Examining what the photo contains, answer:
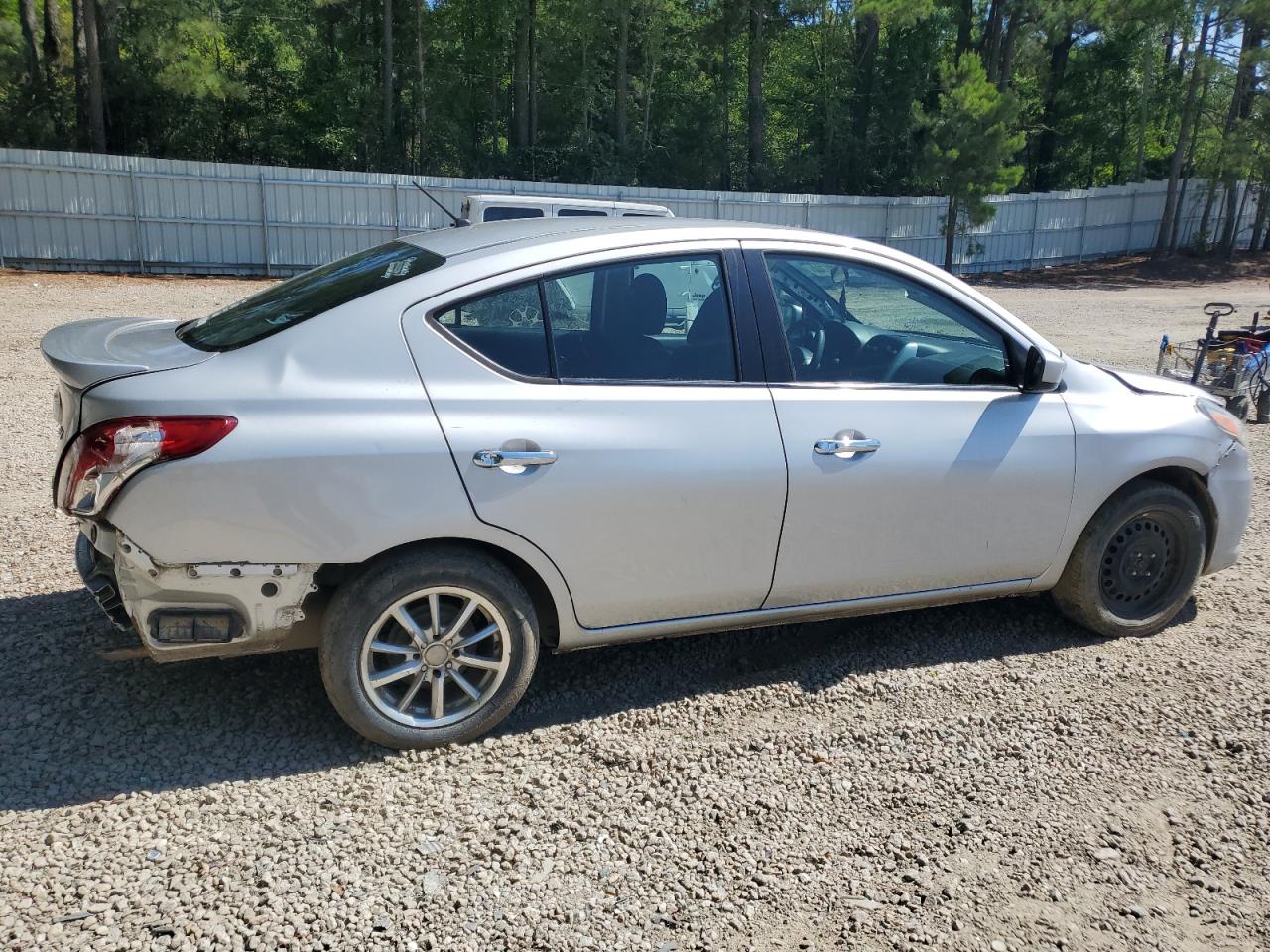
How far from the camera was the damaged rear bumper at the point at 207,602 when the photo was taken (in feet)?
10.8

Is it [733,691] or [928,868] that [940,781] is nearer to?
[928,868]

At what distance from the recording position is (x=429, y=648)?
11.6ft

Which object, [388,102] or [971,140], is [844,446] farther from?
[388,102]

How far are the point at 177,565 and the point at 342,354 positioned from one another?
82 cm

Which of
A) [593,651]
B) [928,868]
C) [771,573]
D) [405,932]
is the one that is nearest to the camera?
[405,932]

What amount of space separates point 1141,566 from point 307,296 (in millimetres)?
3697

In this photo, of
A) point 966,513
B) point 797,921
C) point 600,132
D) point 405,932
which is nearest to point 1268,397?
point 966,513

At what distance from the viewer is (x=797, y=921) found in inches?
115

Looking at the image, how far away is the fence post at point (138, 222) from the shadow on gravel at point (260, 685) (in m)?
20.4

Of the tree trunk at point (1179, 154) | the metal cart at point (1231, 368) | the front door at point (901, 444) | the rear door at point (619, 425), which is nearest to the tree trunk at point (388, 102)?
the tree trunk at point (1179, 154)

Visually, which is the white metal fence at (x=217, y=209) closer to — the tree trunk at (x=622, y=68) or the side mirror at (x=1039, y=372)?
the tree trunk at (x=622, y=68)

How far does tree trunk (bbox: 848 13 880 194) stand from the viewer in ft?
119

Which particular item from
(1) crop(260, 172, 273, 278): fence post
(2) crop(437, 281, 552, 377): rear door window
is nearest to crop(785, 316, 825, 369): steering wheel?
(2) crop(437, 281, 552, 377): rear door window

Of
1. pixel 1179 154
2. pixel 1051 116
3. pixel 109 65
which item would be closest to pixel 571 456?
pixel 109 65
